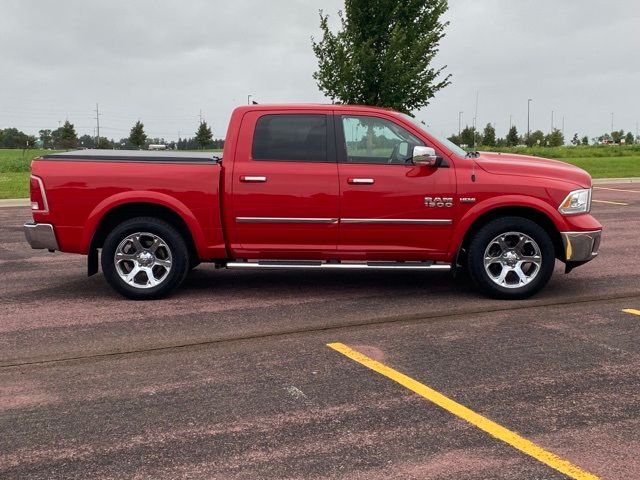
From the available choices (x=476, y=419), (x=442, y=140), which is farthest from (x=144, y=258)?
(x=476, y=419)

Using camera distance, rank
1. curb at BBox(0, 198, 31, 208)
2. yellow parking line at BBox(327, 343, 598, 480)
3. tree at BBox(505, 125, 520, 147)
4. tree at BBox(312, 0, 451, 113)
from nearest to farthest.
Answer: yellow parking line at BBox(327, 343, 598, 480), curb at BBox(0, 198, 31, 208), tree at BBox(312, 0, 451, 113), tree at BBox(505, 125, 520, 147)

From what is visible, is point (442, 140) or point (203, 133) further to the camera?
point (203, 133)

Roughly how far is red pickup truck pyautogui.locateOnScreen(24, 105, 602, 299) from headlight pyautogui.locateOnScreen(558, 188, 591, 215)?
0.01 meters

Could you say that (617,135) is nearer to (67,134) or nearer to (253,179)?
(67,134)

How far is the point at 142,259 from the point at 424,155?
2.93m

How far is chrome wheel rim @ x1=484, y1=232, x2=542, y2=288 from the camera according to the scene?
687 centimetres

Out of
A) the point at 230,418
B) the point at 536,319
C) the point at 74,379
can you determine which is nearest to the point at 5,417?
the point at 74,379

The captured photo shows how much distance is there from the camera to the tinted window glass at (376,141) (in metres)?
6.90

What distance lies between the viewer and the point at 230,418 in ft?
13.2

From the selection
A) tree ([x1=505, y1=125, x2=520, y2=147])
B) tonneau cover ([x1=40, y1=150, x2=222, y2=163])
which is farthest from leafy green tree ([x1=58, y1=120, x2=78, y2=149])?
tonneau cover ([x1=40, y1=150, x2=222, y2=163])

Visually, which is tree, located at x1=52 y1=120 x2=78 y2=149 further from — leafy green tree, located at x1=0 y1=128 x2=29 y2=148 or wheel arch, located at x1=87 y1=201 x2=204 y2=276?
wheel arch, located at x1=87 y1=201 x2=204 y2=276

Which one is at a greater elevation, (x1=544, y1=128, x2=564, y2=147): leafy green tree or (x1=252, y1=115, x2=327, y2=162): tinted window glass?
(x1=544, y1=128, x2=564, y2=147): leafy green tree

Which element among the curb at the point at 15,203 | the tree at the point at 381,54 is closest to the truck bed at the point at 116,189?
the curb at the point at 15,203

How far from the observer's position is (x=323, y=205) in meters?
6.82
